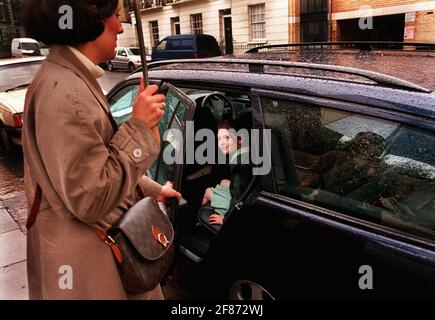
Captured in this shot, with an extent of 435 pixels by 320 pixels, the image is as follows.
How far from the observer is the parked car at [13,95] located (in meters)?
6.59

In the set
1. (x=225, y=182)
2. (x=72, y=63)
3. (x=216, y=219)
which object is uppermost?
(x=72, y=63)

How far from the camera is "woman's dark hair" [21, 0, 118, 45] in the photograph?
131 cm

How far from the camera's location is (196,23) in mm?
27016

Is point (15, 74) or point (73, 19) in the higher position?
point (73, 19)

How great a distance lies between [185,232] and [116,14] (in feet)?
6.06

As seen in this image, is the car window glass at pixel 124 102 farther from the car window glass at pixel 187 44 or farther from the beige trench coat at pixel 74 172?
the car window glass at pixel 187 44

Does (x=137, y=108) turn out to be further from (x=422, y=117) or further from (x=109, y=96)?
(x=109, y=96)

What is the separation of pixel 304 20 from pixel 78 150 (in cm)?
2019

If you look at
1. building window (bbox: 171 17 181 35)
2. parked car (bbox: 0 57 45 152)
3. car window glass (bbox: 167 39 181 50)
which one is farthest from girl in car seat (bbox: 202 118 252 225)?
building window (bbox: 171 17 181 35)

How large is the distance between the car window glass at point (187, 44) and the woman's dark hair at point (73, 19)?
58.1 ft

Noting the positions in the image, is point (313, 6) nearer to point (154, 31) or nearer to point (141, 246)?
point (154, 31)

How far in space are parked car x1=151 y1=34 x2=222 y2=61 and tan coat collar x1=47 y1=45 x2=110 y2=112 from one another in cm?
1712

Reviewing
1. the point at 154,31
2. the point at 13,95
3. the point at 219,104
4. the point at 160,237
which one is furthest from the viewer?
the point at 154,31

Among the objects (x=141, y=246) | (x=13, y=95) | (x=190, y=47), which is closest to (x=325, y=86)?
(x=141, y=246)
